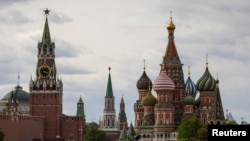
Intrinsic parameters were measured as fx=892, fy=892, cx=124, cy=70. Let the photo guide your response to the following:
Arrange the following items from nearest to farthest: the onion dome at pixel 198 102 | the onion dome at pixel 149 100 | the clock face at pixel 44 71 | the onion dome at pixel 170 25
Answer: the onion dome at pixel 149 100
the onion dome at pixel 198 102
the onion dome at pixel 170 25
the clock face at pixel 44 71

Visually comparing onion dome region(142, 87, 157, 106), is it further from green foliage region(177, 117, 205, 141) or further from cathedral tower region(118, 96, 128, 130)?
cathedral tower region(118, 96, 128, 130)

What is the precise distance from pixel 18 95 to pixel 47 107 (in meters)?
27.7

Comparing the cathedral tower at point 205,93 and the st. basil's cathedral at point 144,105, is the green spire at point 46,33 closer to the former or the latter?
the st. basil's cathedral at point 144,105

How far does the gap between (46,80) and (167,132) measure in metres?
24.3

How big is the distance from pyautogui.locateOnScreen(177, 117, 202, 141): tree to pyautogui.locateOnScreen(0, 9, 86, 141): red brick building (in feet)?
81.1

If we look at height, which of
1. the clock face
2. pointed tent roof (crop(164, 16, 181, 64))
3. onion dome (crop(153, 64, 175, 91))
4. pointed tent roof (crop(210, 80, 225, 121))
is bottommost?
pointed tent roof (crop(210, 80, 225, 121))

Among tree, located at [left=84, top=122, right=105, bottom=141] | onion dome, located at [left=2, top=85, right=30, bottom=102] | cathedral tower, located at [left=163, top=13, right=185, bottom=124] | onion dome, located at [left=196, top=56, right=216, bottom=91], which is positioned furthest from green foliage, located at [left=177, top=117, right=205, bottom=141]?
onion dome, located at [left=2, top=85, right=30, bottom=102]

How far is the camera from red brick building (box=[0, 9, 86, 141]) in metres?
135

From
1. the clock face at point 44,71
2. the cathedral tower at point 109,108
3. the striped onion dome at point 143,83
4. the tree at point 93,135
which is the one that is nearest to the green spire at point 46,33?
the clock face at point 44,71

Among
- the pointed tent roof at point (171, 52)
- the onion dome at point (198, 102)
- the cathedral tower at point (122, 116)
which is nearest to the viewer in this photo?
the pointed tent roof at point (171, 52)

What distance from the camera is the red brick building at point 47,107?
13488 cm

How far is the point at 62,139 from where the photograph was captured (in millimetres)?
135125

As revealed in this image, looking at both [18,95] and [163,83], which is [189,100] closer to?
Result: [163,83]

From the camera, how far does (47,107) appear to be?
449ft
